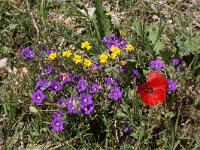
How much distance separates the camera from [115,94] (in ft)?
8.83

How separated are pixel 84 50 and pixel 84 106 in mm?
842

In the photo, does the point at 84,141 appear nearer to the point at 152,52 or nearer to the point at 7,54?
the point at 152,52

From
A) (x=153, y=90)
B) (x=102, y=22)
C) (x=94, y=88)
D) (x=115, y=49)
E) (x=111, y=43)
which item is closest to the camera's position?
Result: (x=153, y=90)

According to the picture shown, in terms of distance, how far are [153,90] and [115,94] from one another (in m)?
0.30

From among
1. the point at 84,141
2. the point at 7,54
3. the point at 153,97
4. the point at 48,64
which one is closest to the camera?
the point at 153,97

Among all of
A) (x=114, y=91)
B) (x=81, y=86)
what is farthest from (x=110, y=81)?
(x=81, y=86)

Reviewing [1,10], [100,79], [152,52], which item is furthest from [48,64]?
[1,10]

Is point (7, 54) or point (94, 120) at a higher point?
point (7, 54)

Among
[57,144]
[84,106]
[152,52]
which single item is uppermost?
[152,52]

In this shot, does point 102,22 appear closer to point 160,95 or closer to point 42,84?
point 42,84

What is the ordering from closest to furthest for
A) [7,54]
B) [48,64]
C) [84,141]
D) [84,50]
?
[84,141] → [48,64] → [84,50] → [7,54]

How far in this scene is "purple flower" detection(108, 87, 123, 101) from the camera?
268 cm

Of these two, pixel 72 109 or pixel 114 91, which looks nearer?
pixel 72 109

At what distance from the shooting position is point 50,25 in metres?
3.45
